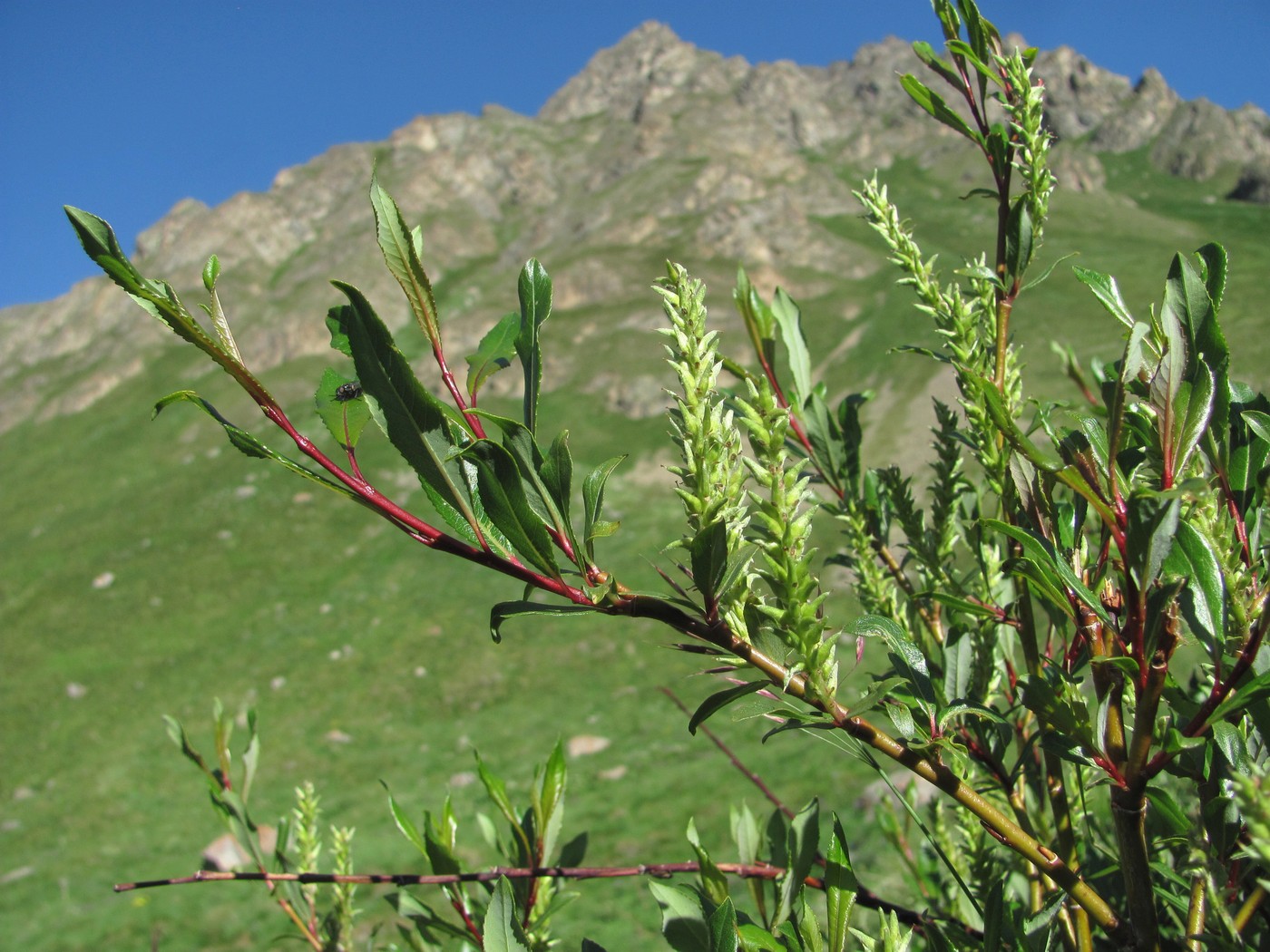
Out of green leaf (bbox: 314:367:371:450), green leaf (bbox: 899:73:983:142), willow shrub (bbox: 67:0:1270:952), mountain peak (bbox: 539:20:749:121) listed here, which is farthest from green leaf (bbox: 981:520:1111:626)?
mountain peak (bbox: 539:20:749:121)

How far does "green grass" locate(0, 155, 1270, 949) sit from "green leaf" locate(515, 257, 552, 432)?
9.3 inches

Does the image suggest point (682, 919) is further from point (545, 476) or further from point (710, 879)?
point (545, 476)

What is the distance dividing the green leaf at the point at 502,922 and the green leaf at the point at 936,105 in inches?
58.5

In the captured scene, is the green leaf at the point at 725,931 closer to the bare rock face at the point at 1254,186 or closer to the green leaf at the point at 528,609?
the green leaf at the point at 528,609

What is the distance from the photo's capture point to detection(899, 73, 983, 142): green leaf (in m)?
1.55

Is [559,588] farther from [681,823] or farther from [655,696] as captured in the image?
[655,696]

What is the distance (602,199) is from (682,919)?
245 ft

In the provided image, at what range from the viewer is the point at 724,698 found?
941 mm

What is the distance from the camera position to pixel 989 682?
5.23 ft

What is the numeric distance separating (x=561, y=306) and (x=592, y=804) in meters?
43.2

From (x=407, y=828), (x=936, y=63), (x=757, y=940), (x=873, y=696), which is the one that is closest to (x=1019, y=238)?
(x=936, y=63)

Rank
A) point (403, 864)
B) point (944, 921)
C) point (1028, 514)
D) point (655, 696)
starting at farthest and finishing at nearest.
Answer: point (655, 696), point (403, 864), point (944, 921), point (1028, 514)

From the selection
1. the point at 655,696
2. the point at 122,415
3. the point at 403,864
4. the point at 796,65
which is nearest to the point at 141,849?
the point at 403,864

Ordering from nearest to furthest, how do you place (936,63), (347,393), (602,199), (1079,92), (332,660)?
1. (347,393)
2. (936,63)
3. (332,660)
4. (602,199)
5. (1079,92)
